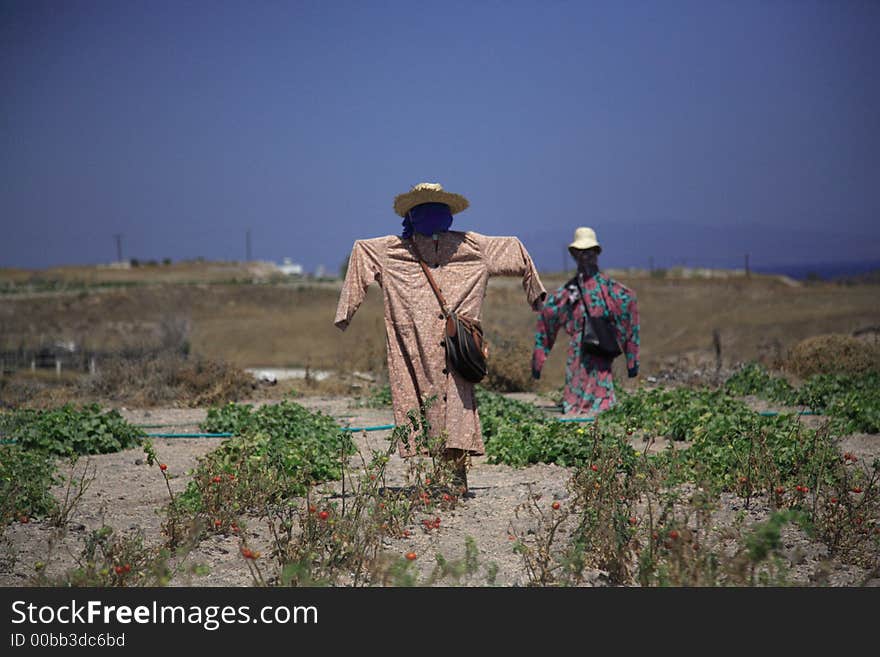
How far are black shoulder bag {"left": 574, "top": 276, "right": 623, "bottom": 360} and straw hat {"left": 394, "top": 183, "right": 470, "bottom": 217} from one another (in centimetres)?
387

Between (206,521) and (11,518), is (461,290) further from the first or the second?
(11,518)

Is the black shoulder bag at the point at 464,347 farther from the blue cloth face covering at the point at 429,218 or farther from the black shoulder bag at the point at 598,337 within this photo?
the black shoulder bag at the point at 598,337

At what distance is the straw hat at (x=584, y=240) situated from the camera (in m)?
10.1

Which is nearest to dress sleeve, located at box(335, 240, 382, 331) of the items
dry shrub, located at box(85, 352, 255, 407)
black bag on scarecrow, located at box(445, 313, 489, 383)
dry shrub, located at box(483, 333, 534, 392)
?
black bag on scarecrow, located at box(445, 313, 489, 383)

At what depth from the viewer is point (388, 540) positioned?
208 inches

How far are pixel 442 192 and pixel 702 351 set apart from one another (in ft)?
51.8

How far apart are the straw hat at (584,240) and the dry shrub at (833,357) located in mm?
4163

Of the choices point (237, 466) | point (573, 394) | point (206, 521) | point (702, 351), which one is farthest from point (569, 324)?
point (702, 351)

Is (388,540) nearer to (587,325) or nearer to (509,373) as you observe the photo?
(587,325)

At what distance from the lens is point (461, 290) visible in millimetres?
6230

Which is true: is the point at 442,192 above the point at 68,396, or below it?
above

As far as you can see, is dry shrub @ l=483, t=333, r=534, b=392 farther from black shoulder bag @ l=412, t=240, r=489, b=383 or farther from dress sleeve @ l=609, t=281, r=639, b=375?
black shoulder bag @ l=412, t=240, r=489, b=383

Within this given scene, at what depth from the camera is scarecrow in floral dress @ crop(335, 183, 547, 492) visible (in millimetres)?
6074

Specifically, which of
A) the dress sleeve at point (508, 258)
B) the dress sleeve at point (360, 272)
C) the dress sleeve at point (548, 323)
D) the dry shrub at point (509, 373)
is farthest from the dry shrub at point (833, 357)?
the dress sleeve at point (360, 272)
